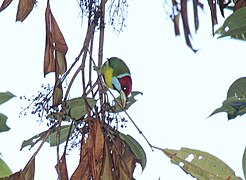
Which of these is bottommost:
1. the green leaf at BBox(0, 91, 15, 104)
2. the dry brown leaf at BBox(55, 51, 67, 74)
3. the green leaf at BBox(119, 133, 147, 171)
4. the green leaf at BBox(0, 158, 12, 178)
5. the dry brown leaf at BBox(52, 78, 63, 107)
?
the green leaf at BBox(0, 158, 12, 178)

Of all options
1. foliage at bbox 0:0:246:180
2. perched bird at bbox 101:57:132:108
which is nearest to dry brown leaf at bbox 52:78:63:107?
foliage at bbox 0:0:246:180

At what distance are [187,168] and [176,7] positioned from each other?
346 millimetres

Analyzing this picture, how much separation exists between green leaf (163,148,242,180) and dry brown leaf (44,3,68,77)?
0.68 ft

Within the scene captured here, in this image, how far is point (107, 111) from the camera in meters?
0.83

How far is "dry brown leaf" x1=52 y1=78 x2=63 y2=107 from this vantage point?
83cm

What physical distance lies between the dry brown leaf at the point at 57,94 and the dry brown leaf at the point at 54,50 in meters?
0.02

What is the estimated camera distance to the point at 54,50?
33.7 inches

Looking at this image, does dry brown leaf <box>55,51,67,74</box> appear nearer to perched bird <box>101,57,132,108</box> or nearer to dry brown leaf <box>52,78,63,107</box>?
dry brown leaf <box>52,78,63,107</box>

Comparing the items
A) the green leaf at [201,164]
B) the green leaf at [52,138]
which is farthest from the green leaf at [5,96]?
the green leaf at [201,164]

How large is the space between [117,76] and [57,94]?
294 mm

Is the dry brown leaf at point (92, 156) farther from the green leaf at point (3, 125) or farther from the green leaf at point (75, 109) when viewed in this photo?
the green leaf at point (3, 125)

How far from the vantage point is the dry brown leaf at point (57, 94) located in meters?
0.83

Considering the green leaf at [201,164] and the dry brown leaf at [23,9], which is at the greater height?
the dry brown leaf at [23,9]

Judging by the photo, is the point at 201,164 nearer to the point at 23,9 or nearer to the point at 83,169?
the point at 83,169
